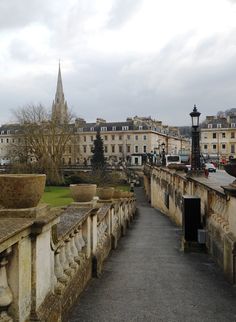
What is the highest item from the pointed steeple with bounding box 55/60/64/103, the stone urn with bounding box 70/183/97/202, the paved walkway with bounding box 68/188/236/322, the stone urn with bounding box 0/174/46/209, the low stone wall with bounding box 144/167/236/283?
the pointed steeple with bounding box 55/60/64/103

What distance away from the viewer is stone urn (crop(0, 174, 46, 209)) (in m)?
3.73

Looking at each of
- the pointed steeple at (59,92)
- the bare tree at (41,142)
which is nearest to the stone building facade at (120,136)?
the pointed steeple at (59,92)

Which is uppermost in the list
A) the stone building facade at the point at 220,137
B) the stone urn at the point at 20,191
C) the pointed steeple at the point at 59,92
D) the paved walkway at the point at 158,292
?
the pointed steeple at the point at 59,92

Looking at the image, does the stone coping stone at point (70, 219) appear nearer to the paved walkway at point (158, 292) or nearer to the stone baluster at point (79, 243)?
the stone baluster at point (79, 243)

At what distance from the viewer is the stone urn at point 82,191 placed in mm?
6926

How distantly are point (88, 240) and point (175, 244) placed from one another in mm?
5526

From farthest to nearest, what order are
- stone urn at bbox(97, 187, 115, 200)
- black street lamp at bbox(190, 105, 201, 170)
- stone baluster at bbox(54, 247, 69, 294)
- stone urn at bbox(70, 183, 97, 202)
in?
black street lamp at bbox(190, 105, 201, 170), stone urn at bbox(97, 187, 115, 200), stone urn at bbox(70, 183, 97, 202), stone baluster at bbox(54, 247, 69, 294)

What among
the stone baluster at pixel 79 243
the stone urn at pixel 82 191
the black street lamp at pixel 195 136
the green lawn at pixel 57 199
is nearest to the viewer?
the stone baluster at pixel 79 243

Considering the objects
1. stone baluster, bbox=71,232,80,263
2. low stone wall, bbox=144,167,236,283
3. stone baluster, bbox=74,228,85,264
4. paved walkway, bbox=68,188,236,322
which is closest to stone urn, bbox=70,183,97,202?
stone baluster, bbox=74,228,85,264

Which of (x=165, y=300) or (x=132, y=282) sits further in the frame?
(x=132, y=282)

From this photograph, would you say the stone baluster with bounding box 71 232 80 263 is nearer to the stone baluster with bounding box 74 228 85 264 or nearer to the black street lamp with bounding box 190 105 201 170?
the stone baluster with bounding box 74 228 85 264

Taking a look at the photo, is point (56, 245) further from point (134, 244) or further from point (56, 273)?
point (134, 244)

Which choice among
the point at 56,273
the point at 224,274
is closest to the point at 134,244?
the point at 224,274

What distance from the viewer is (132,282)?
6.82 m
